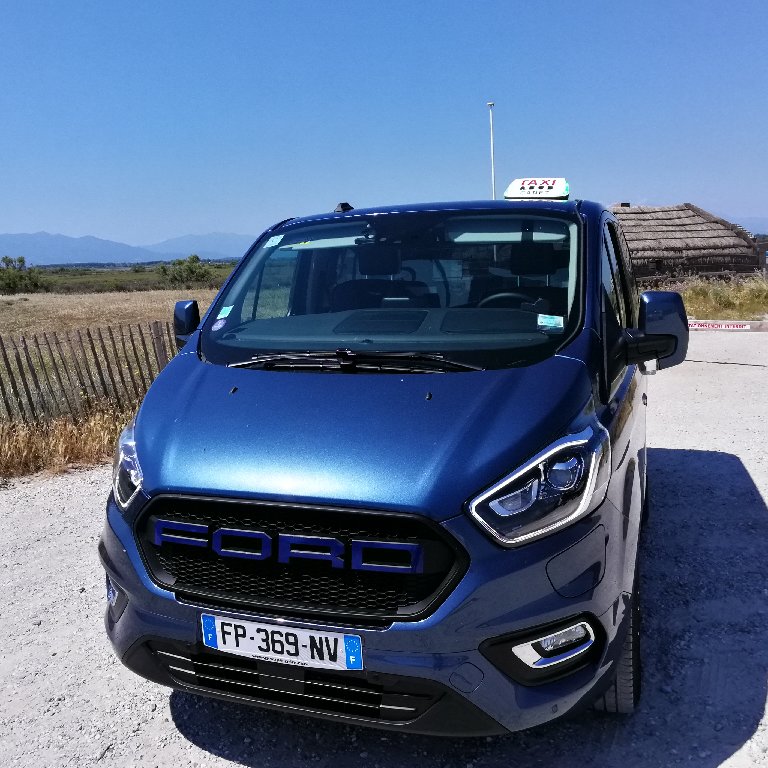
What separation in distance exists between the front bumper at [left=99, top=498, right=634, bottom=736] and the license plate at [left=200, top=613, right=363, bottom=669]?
27 millimetres

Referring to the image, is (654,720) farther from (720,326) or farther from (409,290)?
(720,326)

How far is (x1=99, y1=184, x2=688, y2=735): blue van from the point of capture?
2.08m

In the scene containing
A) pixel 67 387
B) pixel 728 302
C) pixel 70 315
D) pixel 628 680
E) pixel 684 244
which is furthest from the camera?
pixel 70 315

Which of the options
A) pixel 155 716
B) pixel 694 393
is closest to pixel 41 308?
pixel 694 393

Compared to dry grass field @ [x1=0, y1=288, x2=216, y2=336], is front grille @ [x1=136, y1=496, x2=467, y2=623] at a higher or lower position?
higher

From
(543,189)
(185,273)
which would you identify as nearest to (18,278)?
(185,273)

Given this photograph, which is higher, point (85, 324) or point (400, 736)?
point (400, 736)

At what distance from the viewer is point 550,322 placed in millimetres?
2869

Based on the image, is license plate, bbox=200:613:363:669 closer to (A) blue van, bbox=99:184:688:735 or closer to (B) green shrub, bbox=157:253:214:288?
(A) blue van, bbox=99:184:688:735

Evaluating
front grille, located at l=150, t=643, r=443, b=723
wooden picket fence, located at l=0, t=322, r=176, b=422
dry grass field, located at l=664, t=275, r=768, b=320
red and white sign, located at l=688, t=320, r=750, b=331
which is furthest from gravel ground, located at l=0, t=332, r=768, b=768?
dry grass field, located at l=664, t=275, r=768, b=320

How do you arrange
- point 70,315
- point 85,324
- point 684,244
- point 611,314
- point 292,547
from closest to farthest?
point 292,547 → point 611,314 → point 684,244 → point 85,324 → point 70,315

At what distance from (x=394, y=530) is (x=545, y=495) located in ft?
1.44

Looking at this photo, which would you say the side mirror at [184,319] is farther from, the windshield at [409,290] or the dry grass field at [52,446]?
the dry grass field at [52,446]

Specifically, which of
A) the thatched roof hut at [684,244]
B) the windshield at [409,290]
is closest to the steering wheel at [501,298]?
the windshield at [409,290]
